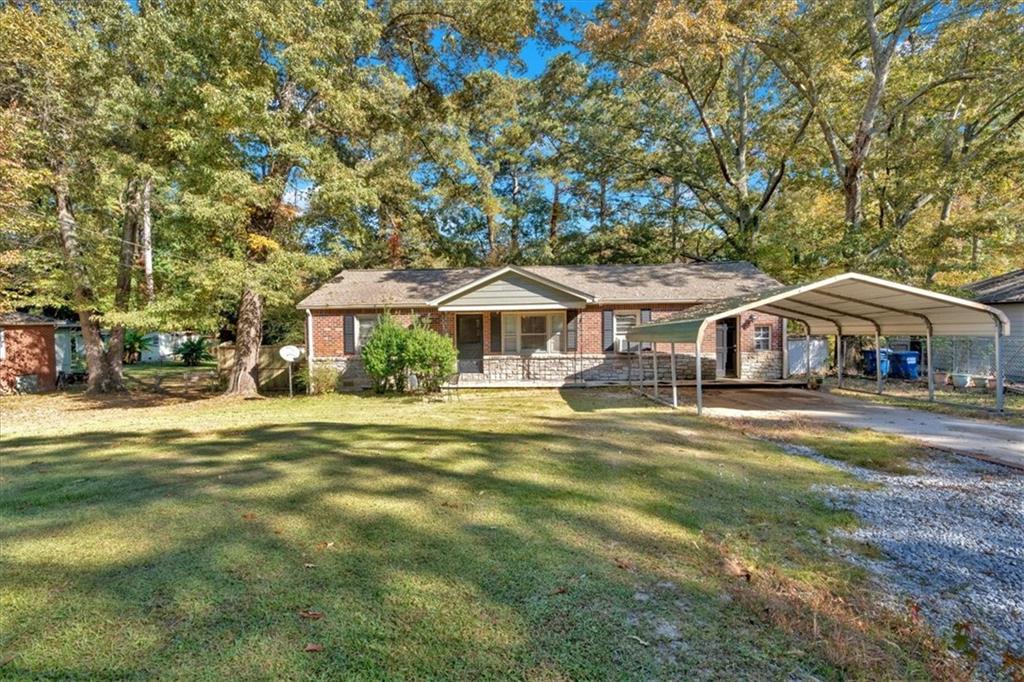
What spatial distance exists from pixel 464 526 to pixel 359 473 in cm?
229

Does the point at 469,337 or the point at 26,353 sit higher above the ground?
the point at 469,337

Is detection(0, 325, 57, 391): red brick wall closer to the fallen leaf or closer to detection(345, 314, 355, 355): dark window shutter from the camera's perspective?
detection(345, 314, 355, 355): dark window shutter

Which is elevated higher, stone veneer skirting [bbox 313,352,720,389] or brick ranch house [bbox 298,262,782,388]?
brick ranch house [bbox 298,262,782,388]

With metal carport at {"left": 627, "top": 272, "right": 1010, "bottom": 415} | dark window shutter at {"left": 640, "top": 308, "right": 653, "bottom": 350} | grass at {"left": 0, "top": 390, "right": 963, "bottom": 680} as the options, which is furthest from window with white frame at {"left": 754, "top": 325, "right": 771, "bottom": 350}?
grass at {"left": 0, "top": 390, "right": 963, "bottom": 680}

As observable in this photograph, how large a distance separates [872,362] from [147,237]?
26.0m

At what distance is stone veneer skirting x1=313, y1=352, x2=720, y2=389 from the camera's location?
16.0 metres

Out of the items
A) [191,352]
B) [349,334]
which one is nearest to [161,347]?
[191,352]

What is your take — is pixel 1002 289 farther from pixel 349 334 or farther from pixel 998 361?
pixel 349 334

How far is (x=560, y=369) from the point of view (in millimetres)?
16094

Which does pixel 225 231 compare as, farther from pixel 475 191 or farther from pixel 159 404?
pixel 475 191

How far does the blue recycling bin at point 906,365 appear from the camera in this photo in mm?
16609

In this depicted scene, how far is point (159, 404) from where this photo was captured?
44.5 feet

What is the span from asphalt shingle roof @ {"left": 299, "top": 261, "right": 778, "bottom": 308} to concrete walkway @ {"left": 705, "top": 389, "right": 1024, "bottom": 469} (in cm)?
387

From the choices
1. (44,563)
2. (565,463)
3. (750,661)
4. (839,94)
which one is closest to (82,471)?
(44,563)
